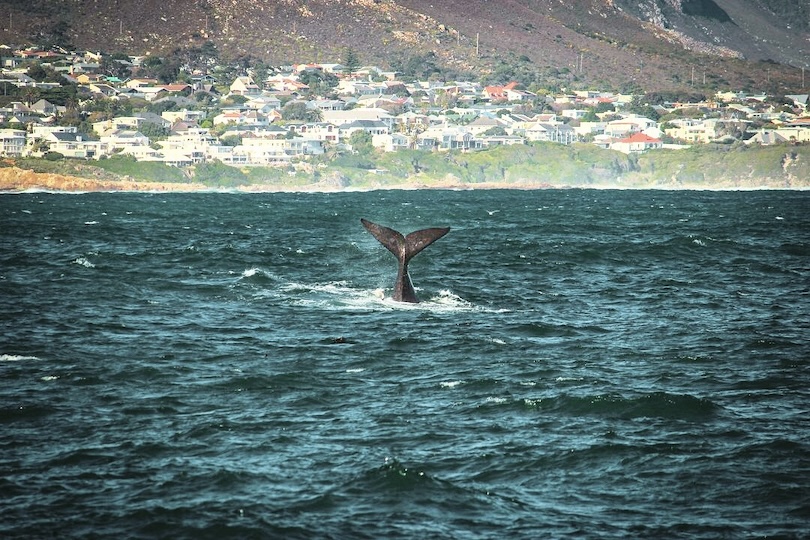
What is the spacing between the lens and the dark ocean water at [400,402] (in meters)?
21.5

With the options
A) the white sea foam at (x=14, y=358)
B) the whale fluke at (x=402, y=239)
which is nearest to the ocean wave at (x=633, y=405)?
the whale fluke at (x=402, y=239)

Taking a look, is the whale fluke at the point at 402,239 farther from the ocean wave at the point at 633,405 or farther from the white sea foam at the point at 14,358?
the ocean wave at the point at 633,405

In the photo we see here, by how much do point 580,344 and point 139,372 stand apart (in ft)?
46.6

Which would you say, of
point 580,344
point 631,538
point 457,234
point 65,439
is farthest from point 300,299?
point 457,234

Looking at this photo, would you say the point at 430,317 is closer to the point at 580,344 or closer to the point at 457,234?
the point at 580,344

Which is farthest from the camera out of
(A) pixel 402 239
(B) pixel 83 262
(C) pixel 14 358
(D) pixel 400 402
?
(B) pixel 83 262

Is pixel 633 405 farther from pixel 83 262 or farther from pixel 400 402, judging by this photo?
pixel 83 262

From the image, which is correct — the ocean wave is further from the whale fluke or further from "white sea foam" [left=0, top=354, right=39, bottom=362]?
"white sea foam" [left=0, top=354, right=39, bottom=362]

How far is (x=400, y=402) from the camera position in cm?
2934

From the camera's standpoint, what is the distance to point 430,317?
42719mm

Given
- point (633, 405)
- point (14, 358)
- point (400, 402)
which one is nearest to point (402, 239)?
point (400, 402)

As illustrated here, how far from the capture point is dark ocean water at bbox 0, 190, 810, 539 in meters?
21.5

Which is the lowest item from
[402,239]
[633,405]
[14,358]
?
[633,405]

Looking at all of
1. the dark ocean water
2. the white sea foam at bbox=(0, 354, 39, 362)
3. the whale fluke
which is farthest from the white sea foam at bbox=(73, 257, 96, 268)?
the white sea foam at bbox=(0, 354, 39, 362)
